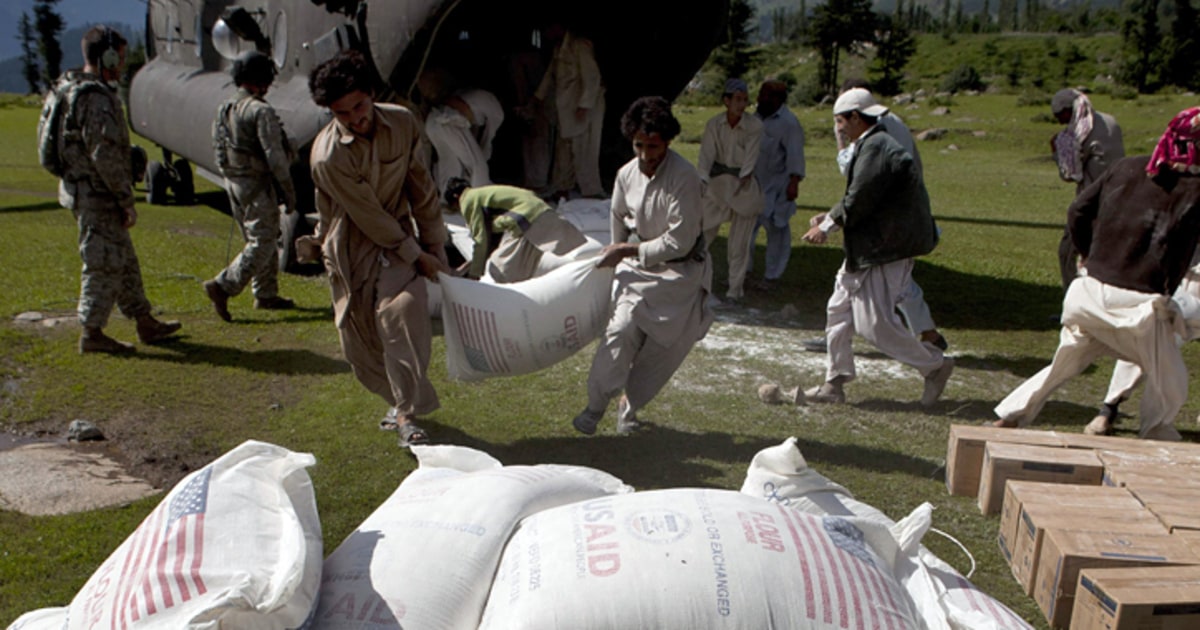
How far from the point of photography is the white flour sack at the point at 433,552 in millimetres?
2354

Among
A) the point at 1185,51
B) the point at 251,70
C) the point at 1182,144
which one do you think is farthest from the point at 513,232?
the point at 1185,51

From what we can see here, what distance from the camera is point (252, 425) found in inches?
204

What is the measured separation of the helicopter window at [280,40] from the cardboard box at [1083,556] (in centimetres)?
815

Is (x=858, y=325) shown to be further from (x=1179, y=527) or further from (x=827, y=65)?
(x=827, y=65)

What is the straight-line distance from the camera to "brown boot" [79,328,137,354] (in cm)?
625

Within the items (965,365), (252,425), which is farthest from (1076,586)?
(252,425)

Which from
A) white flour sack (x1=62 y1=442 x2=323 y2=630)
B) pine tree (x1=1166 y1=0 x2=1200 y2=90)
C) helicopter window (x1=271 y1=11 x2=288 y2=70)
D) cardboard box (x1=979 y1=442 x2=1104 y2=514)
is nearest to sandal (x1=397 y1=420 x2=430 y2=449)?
white flour sack (x1=62 y1=442 x2=323 y2=630)

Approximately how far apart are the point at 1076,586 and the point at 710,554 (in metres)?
1.58

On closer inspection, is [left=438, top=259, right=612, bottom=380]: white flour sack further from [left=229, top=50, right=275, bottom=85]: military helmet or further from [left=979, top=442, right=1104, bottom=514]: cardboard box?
[left=229, top=50, right=275, bottom=85]: military helmet

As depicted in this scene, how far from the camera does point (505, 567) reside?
2.52m

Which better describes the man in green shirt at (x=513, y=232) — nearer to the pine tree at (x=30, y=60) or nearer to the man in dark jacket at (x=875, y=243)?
the man in dark jacket at (x=875, y=243)

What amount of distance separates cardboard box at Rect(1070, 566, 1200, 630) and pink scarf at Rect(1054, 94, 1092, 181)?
4612 mm

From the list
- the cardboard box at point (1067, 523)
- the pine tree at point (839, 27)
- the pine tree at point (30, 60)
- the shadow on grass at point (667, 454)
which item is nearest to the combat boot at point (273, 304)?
the shadow on grass at point (667, 454)

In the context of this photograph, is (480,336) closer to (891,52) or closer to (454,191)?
(454,191)
